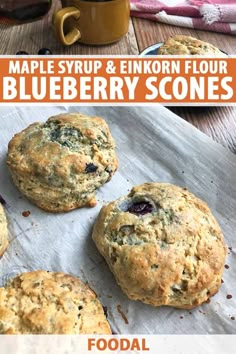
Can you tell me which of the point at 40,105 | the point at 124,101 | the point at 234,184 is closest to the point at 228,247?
the point at 234,184

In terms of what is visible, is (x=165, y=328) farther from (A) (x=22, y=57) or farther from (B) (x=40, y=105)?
(A) (x=22, y=57)

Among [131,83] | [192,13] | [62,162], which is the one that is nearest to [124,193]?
[62,162]

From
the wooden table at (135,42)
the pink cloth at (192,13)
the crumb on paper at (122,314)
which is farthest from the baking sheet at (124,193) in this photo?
the pink cloth at (192,13)

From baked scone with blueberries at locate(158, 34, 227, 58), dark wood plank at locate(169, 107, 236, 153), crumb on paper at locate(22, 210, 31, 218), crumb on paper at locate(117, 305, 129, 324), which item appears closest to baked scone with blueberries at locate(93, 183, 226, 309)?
crumb on paper at locate(117, 305, 129, 324)

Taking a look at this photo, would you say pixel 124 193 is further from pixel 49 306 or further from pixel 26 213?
pixel 49 306

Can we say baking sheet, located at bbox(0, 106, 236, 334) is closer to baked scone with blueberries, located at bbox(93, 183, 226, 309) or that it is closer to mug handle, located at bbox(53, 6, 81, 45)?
baked scone with blueberries, located at bbox(93, 183, 226, 309)

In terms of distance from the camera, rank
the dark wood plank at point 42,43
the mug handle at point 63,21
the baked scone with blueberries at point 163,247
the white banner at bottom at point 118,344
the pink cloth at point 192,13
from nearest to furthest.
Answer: the white banner at bottom at point 118,344
the baked scone with blueberries at point 163,247
the mug handle at point 63,21
the dark wood plank at point 42,43
the pink cloth at point 192,13

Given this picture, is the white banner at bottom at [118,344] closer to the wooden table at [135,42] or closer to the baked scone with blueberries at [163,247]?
the baked scone with blueberries at [163,247]
